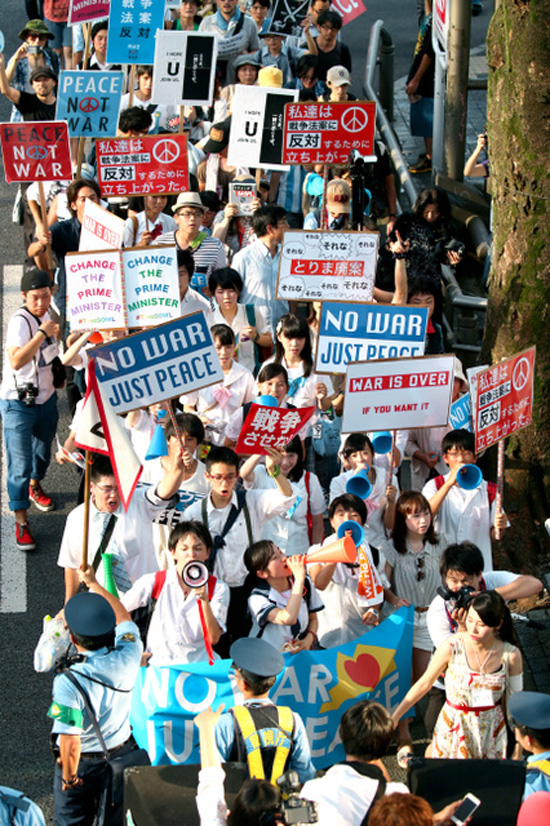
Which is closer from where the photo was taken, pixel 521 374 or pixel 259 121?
pixel 521 374

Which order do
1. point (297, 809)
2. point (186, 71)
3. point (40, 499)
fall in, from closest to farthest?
point (297, 809)
point (40, 499)
point (186, 71)

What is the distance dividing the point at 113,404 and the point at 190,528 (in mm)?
1054

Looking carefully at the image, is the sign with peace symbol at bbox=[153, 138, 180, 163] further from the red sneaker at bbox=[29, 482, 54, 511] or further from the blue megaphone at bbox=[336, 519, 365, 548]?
the blue megaphone at bbox=[336, 519, 365, 548]

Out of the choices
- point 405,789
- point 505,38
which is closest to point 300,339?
point 505,38

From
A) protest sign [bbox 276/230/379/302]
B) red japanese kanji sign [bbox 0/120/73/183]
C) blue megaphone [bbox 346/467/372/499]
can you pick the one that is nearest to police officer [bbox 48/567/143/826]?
blue megaphone [bbox 346/467/372/499]

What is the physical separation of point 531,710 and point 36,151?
6236mm

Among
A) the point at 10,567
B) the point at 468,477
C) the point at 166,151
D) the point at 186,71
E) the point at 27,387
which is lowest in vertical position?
the point at 10,567

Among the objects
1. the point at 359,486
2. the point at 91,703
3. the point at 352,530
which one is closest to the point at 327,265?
the point at 359,486

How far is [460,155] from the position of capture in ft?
41.3

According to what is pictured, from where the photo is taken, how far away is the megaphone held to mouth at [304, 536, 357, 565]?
5.93 meters

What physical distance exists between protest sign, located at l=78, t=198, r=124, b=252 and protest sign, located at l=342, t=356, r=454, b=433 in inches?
91.0

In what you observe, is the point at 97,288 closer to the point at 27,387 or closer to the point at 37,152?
the point at 27,387

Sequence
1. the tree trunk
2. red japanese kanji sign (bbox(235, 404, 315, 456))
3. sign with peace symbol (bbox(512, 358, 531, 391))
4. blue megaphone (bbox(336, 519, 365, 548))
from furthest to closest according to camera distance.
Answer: the tree trunk < sign with peace symbol (bbox(512, 358, 531, 391)) < red japanese kanji sign (bbox(235, 404, 315, 456)) < blue megaphone (bbox(336, 519, 365, 548))

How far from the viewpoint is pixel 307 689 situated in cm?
616
